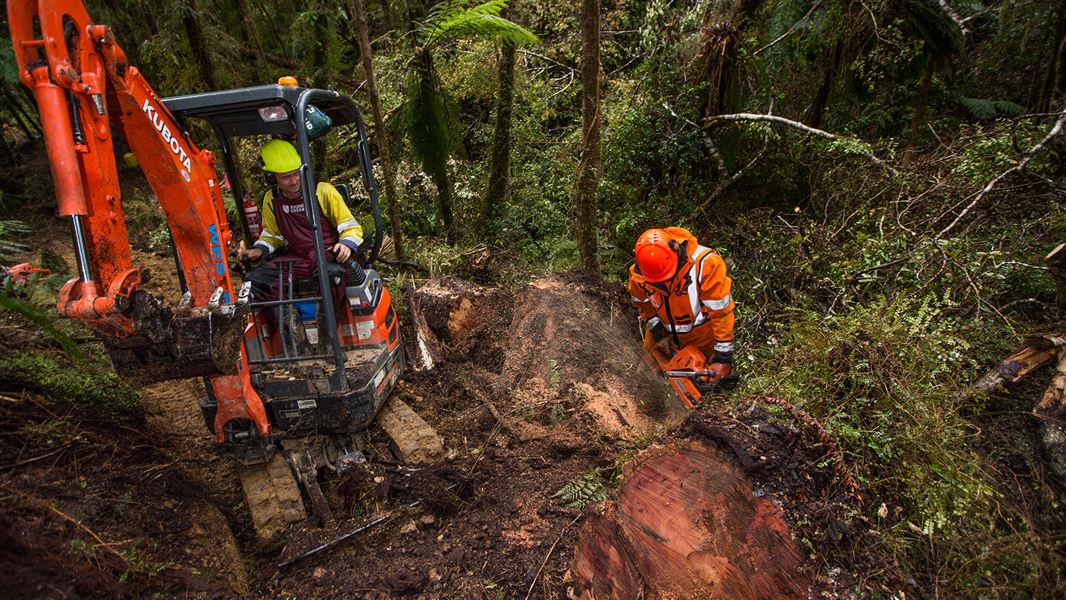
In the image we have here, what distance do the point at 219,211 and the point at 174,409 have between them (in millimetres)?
2264

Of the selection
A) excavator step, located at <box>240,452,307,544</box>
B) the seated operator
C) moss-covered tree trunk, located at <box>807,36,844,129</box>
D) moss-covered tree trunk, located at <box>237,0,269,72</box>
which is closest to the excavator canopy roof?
the seated operator

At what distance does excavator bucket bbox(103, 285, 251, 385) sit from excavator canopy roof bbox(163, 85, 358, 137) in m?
1.34

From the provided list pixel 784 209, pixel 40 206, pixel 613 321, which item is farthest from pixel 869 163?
pixel 40 206

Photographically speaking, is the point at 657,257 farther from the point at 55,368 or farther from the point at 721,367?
the point at 55,368

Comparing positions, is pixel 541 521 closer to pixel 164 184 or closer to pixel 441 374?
pixel 441 374

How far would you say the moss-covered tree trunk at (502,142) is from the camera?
7.51 metres

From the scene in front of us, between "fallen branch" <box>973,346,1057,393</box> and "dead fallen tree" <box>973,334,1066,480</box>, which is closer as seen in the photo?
"dead fallen tree" <box>973,334,1066,480</box>

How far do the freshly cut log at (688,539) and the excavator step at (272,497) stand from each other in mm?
2122

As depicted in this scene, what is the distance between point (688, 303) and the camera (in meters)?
4.55

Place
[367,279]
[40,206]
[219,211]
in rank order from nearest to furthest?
1. [219,211]
2. [367,279]
3. [40,206]

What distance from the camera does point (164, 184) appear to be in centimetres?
316

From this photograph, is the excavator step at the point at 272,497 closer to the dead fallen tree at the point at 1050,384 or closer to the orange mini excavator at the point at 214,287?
the orange mini excavator at the point at 214,287

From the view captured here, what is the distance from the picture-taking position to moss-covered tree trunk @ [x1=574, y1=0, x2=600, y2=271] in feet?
15.3

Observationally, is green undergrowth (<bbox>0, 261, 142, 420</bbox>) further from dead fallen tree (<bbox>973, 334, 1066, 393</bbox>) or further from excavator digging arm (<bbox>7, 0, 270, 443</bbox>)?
dead fallen tree (<bbox>973, 334, 1066, 393</bbox>)
